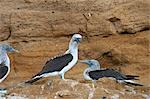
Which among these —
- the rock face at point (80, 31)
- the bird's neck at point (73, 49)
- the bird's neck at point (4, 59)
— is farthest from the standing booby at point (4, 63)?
the rock face at point (80, 31)

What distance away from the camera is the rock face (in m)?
17.0

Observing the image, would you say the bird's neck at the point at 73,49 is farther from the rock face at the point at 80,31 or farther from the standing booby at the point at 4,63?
the rock face at the point at 80,31

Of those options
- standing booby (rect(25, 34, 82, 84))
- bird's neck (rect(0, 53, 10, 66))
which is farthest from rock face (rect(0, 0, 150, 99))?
standing booby (rect(25, 34, 82, 84))

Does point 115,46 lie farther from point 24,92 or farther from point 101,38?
point 24,92

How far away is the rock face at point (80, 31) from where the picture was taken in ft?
55.8

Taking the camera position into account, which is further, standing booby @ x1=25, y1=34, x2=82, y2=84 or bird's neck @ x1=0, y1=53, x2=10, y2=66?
bird's neck @ x1=0, y1=53, x2=10, y2=66

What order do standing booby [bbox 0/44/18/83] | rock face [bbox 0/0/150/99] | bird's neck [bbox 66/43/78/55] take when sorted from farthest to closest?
1. rock face [bbox 0/0/150/99]
2. bird's neck [bbox 66/43/78/55]
3. standing booby [bbox 0/44/18/83]

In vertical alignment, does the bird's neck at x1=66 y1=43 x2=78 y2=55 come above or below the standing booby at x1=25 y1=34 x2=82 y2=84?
above

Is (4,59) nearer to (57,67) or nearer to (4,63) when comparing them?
(4,63)

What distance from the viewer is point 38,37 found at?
17219mm

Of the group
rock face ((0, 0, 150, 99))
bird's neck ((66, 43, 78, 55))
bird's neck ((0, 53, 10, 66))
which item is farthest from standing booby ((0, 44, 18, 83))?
rock face ((0, 0, 150, 99))

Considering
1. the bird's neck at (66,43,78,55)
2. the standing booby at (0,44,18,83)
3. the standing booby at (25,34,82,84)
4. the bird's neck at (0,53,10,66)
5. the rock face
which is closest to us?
the standing booby at (0,44,18,83)

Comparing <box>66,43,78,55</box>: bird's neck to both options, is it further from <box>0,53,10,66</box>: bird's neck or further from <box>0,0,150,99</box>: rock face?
<box>0,0,150,99</box>: rock face

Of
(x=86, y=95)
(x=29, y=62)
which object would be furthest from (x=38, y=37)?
(x=86, y=95)
